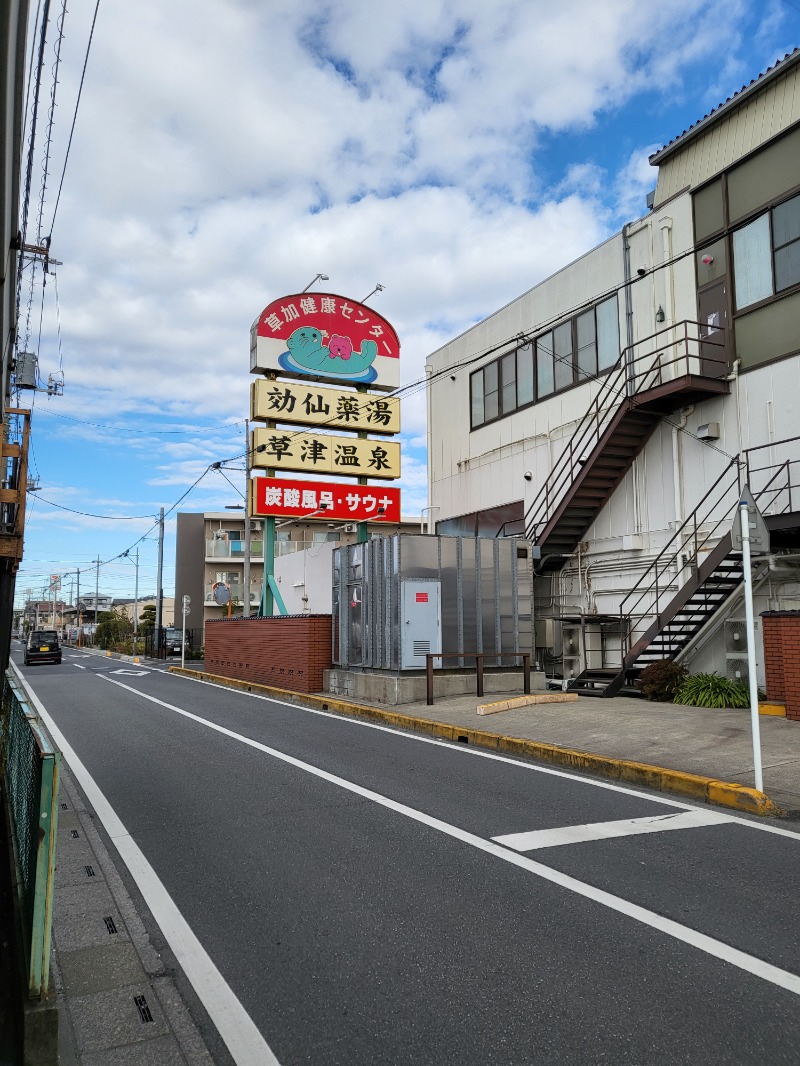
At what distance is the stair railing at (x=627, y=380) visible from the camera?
16.0 m

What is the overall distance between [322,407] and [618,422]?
36.9 ft

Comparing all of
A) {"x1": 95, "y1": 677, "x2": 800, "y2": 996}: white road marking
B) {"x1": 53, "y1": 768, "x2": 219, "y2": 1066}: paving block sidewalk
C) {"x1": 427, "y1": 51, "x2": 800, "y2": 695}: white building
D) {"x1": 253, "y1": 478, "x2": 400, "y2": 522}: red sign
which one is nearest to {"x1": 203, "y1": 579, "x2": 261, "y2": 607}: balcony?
{"x1": 253, "y1": 478, "x2": 400, "y2": 522}: red sign

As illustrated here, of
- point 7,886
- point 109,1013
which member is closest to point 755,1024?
point 109,1013

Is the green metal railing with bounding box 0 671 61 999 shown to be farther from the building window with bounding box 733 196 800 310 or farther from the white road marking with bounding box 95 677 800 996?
the building window with bounding box 733 196 800 310

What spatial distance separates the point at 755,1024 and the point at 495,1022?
1108mm

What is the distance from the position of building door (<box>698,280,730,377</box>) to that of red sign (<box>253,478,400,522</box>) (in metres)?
12.7

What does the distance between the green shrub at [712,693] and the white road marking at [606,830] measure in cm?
650

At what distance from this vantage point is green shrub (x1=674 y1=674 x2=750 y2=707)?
1307cm

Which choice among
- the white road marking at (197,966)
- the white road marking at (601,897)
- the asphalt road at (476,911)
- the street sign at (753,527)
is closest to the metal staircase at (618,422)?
the street sign at (753,527)

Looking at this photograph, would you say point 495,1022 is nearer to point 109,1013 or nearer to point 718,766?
point 109,1013

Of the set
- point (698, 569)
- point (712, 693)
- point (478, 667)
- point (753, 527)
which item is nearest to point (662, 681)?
point (712, 693)

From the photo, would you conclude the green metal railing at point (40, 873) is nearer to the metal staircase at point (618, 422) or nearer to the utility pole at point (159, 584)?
the metal staircase at point (618, 422)

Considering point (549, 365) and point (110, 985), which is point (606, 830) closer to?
point (110, 985)

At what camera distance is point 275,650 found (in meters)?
20.9
